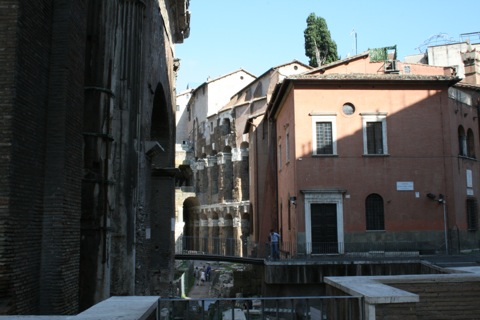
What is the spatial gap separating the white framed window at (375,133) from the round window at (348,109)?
1.64 feet

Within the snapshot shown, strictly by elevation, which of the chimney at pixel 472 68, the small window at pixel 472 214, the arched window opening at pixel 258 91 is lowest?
the small window at pixel 472 214

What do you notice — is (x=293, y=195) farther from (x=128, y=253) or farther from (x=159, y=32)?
(x=128, y=253)

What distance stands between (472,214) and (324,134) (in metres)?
7.76

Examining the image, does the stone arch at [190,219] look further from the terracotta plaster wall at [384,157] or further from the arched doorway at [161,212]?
the arched doorway at [161,212]

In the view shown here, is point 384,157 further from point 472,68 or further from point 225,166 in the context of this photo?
point 225,166

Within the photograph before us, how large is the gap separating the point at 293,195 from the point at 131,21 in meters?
11.5

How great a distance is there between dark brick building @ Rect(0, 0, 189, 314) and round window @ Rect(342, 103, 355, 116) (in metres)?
10.7

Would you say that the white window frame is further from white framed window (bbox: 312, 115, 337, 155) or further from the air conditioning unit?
the air conditioning unit

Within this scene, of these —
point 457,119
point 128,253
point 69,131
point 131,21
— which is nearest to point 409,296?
point 69,131

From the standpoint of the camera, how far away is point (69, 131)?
24.4ft

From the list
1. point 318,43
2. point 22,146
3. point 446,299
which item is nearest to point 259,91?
point 318,43

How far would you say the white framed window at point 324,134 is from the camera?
20.9 meters

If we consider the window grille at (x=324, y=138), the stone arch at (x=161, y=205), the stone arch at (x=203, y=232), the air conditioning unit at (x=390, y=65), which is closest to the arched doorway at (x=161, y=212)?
the stone arch at (x=161, y=205)

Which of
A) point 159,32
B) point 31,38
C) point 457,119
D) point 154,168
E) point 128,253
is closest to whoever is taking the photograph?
point 31,38
